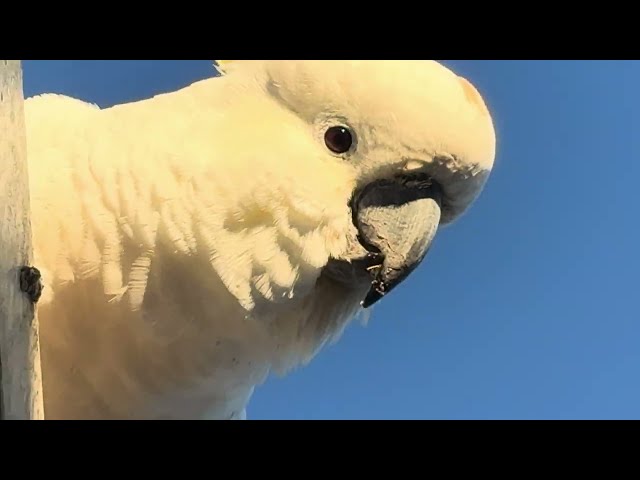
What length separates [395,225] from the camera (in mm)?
1559

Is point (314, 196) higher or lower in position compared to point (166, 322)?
higher

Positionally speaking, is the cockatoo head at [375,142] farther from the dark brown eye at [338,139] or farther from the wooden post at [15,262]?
the wooden post at [15,262]

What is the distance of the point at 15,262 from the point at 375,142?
2.59 ft

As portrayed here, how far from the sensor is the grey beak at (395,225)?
1539 millimetres

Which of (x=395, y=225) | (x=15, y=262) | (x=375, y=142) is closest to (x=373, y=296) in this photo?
(x=395, y=225)

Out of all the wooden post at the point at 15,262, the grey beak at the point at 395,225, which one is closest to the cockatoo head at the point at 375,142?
the grey beak at the point at 395,225

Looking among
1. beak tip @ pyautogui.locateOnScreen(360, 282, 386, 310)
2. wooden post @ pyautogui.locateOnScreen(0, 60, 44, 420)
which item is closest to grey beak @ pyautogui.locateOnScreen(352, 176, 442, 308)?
beak tip @ pyautogui.locateOnScreen(360, 282, 386, 310)

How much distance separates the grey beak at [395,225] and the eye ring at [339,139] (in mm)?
104

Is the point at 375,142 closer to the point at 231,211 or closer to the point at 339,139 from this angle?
the point at 339,139
